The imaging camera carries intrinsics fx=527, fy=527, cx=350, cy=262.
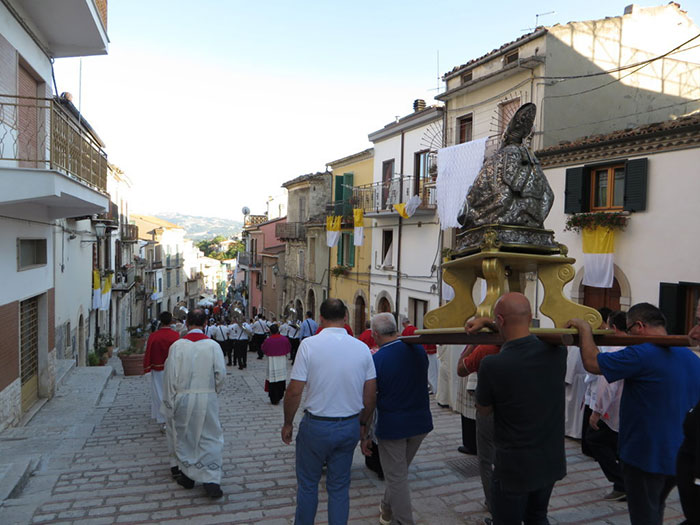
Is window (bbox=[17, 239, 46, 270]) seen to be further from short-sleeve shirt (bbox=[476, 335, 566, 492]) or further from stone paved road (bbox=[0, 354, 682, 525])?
short-sleeve shirt (bbox=[476, 335, 566, 492])

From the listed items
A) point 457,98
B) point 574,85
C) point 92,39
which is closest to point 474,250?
point 92,39

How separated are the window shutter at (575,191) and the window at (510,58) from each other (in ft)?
16.3

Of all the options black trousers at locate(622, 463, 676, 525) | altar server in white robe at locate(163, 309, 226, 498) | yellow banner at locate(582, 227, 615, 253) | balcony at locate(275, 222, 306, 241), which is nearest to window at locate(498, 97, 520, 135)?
yellow banner at locate(582, 227, 615, 253)

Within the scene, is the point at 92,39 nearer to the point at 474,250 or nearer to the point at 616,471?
the point at 474,250

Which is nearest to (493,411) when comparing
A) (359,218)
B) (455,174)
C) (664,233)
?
(664,233)

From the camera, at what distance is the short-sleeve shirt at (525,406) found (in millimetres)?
3109

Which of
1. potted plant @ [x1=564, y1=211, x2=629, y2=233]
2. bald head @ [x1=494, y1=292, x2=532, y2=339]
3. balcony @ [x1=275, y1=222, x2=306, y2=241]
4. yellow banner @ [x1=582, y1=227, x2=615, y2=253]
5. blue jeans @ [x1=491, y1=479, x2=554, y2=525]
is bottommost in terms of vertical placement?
blue jeans @ [x1=491, y1=479, x2=554, y2=525]

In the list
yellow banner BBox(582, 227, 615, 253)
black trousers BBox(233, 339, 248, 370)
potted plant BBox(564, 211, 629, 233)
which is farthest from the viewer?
black trousers BBox(233, 339, 248, 370)

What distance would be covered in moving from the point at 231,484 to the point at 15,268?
16.9 ft

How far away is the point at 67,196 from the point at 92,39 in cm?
385

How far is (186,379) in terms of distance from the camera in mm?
5578

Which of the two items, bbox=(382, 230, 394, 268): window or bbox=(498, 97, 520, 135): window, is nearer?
bbox=(498, 97, 520, 135): window

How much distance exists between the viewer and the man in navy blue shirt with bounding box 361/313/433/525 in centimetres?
433

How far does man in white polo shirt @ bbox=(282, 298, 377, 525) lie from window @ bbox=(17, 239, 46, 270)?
6395mm
